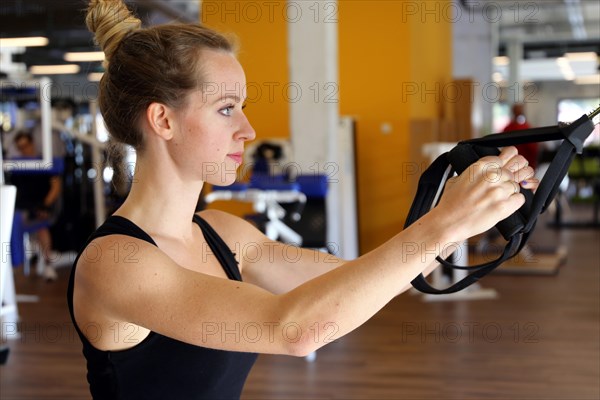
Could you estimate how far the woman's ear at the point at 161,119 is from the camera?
131cm

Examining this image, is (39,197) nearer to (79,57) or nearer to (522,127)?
(522,127)

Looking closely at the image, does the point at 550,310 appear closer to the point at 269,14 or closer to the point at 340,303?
the point at 269,14

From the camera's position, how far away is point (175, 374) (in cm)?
128

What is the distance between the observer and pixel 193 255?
1427 mm

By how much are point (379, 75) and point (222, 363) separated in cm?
667

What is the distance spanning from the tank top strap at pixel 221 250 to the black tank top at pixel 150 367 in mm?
180

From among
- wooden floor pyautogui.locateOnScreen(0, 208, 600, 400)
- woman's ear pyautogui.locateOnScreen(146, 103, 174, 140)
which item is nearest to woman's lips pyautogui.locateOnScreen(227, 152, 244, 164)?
woman's ear pyautogui.locateOnScreen(146, 103, 174, 140)

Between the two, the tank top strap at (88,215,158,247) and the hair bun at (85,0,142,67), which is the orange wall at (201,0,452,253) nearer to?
the hair bun at (85,0,142,67)

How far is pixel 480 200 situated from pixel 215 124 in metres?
0.50

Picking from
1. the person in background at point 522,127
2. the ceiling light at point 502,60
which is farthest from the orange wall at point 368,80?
the ceiling light at point 502,60

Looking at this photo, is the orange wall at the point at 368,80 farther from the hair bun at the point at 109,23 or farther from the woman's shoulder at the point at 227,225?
the hair bun at the point at 109,23

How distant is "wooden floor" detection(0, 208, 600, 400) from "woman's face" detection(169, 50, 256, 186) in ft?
8.91

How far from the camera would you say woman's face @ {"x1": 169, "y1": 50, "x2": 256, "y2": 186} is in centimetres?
127

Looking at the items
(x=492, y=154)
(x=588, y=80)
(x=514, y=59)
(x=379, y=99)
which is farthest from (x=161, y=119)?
(x=588, y=80)
